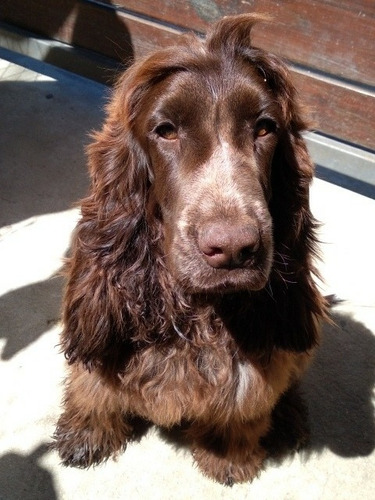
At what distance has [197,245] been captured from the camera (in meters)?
1.82

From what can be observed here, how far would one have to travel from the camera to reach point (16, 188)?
4031 mm

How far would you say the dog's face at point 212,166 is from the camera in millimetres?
1781

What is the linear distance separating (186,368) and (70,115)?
2.93 meters

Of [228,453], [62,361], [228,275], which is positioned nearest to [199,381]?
[228,453]

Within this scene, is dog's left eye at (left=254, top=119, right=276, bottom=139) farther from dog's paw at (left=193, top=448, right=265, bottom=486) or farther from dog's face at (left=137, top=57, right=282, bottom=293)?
dog's paw at (left=193, top=448, right=265, bottom=486)

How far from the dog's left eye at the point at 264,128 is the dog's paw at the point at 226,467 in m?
1.44

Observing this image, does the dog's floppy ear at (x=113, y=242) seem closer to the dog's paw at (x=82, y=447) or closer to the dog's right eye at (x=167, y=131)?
the dog's right eye at (x=167, y=131)

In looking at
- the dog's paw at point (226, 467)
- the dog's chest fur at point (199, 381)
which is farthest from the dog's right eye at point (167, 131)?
the dog's paw at point (226, 467)

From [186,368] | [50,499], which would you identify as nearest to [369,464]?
[186,368]

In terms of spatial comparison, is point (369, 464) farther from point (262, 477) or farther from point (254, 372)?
point (254, 372)

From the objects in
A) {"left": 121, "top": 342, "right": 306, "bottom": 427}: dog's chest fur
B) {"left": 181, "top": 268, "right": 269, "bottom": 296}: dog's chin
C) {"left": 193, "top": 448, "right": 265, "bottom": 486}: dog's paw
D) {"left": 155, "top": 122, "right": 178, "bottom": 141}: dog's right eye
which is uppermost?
{"left": 155, "top": 122, "right": 178, "bottom": 141}: dog's right eye

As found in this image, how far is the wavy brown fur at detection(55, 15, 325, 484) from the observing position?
1861mm

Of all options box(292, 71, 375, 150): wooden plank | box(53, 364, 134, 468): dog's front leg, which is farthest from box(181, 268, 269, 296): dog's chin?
box(292, 71, 375, 150): wooden plank

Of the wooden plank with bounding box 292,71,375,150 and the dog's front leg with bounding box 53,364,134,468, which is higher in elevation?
the wooden plank with bounding box 292,71,375,150
